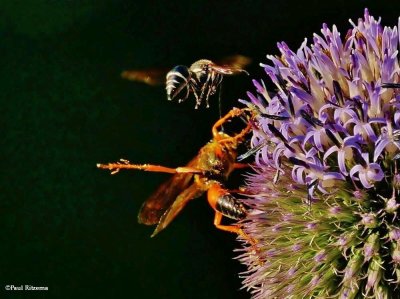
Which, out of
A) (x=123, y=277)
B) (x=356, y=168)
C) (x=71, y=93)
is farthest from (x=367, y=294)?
(x=71, y=93)

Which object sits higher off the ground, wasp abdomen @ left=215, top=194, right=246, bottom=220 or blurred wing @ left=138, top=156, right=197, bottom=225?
blurred wing @ left=138, top=156, right=197, bottom=225

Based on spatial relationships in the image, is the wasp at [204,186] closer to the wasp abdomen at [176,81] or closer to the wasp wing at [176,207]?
the wasp wing at [176,207]

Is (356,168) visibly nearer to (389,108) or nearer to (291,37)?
(389,108)

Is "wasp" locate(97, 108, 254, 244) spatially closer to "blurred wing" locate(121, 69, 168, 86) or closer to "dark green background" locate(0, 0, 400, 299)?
"blurred wing" locate(121, 69, 168, 86)

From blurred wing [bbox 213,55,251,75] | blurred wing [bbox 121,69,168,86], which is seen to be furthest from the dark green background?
blurred wing [bbox 213,55,251,75]

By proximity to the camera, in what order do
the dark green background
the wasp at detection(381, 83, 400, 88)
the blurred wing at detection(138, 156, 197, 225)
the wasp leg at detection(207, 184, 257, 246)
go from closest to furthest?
the wasp at detection(381, 83, 400, 88) → the wasp leg at detection(207, 184, 257, 246) → the blurred wing at detection(138, 156, 197, 225) → the dark green background

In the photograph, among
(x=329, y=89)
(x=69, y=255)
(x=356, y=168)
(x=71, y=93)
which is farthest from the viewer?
(x=71, y=93)

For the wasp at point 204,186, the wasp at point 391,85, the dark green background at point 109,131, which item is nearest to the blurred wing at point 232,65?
the wasp at point 204,186
